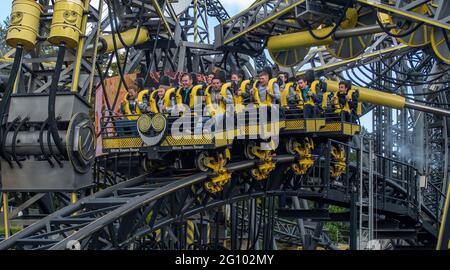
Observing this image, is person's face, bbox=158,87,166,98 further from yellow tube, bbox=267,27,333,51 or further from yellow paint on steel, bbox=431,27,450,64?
yellow paint on steel, bbox=431,27,450,64

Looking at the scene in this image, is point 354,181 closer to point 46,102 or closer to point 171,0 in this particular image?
point 171,0

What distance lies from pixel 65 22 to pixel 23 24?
0.62 m

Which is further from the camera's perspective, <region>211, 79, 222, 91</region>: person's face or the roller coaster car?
<region>211, 79, 222, 91</region>: person's face

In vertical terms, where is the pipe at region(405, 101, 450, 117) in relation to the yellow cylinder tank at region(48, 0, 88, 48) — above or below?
below

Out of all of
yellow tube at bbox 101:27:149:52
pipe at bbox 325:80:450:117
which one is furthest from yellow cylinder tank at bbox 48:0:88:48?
pipe at bbox 325:80:450:117

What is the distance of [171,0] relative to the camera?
18.0 m

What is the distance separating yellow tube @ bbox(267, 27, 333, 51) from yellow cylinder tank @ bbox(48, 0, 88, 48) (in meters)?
9.02

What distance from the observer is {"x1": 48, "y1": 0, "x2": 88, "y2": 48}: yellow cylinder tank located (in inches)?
405

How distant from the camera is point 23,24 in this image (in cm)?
1020

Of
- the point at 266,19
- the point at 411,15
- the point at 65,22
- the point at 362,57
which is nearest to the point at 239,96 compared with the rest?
the point at 65,22

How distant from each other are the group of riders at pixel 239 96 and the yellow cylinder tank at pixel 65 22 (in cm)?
212

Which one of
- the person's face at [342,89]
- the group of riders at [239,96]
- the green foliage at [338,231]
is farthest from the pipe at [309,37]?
the green foliage at [338,231]

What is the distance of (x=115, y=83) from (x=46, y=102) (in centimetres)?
719
